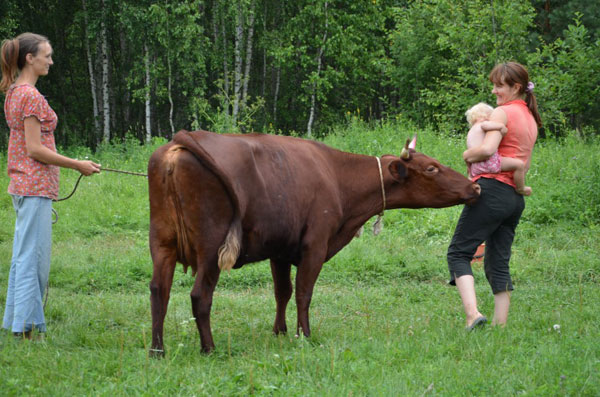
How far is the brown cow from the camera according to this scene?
4.68 m

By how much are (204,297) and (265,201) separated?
877 mm

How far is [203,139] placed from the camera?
4.89 metres

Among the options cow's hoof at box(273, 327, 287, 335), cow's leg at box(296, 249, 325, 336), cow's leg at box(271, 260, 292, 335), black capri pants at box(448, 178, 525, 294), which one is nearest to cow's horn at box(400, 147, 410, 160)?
black capri pants at box(448, 178, 525, 294)

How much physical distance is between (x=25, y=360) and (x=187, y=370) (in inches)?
43.5

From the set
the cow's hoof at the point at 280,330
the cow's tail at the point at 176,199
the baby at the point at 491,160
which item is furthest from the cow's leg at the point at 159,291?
the baby at the point at 491,160

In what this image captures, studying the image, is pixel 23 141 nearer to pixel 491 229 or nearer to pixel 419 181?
pixel 419 181

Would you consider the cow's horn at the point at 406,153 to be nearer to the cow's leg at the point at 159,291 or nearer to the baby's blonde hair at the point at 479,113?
the baby's blonde hair at the point at 479,113

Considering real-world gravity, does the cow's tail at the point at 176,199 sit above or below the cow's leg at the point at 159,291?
above

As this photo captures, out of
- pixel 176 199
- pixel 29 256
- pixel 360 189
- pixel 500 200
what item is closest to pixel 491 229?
pixel 500 200

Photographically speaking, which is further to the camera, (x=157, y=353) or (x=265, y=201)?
(x=265, y=201)

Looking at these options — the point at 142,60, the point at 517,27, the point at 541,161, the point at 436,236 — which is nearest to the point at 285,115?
the point at 142,60

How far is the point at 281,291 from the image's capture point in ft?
19.0

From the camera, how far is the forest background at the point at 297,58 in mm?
18984

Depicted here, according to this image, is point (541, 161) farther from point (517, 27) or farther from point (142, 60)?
point (142, 60)
